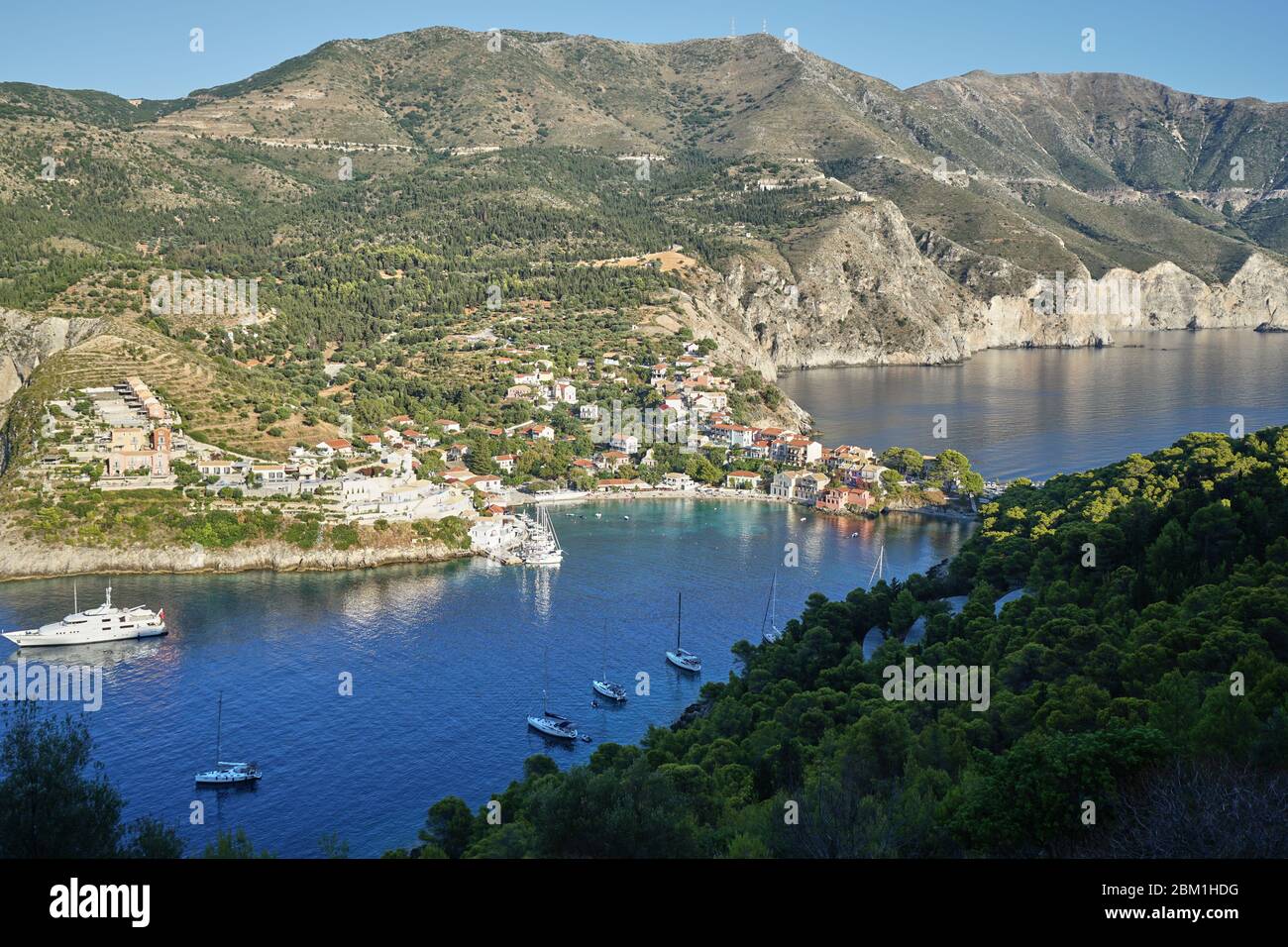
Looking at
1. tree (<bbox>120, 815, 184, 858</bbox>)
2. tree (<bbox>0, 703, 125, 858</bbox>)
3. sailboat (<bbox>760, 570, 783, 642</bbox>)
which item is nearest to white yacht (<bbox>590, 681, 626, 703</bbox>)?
sailboat (<bbox>760, 570, 783, 642</bbox>)

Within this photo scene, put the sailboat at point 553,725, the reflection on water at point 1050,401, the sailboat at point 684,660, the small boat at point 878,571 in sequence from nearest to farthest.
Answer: the sailboat at point 553,725 < the sailboat at point 684,660 < the small boat at point 878,571 < the reflection on water at point 1050,401

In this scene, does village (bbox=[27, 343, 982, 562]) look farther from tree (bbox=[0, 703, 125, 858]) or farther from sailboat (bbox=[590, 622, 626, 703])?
tree (bbox=[0, 703, 125, 858])

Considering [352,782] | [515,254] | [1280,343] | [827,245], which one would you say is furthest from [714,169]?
[352,782]

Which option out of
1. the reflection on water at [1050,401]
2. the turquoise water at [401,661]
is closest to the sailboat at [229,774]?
the turquoise water at [401,661]

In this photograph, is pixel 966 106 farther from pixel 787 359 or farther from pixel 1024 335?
pixel 787 359

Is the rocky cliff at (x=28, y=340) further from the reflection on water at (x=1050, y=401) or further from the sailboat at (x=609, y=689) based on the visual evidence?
the reflection on water at (x=1050, y=401)

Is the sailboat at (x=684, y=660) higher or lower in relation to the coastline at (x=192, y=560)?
lower

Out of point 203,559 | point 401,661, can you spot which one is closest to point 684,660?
point 401,661

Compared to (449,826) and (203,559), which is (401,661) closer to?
(449,826)
